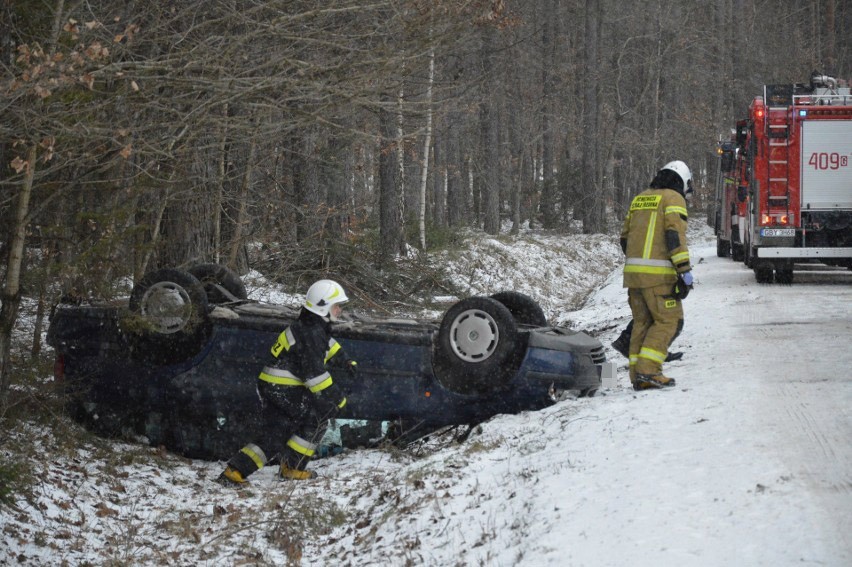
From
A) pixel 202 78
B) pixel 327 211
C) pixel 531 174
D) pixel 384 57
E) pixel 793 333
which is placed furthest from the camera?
pixel 531 174

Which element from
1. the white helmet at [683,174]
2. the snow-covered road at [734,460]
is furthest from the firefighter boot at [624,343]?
the white helmet at [683,174]

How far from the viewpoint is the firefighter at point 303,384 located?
293 inches

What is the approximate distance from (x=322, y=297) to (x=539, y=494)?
2.51m

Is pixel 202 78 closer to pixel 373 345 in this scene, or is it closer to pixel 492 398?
pixel 373 345

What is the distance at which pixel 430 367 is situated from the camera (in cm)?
773

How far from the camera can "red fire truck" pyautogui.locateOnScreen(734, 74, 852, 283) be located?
16.9 meters

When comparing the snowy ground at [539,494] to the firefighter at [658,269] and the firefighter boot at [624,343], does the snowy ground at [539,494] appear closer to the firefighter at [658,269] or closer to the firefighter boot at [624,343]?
the firefighter at [658,269]

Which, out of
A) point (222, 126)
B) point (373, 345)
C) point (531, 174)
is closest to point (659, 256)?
point (373, 345)

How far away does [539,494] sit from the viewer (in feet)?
18.7

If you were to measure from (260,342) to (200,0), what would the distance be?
9.13 feet

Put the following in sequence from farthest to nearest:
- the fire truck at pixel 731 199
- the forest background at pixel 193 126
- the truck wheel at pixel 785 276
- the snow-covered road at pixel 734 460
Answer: the fire truck at pixel 731 199
the truck wheel at pixel 785 276
the forest background at pixel 193 126
the snow-covered road at pixel 734 460

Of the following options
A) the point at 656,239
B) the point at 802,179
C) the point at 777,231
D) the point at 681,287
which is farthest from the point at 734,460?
the point at 802,179

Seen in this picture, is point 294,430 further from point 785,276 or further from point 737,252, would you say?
point 737,252

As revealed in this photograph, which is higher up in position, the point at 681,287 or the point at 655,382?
the point at 681,287
